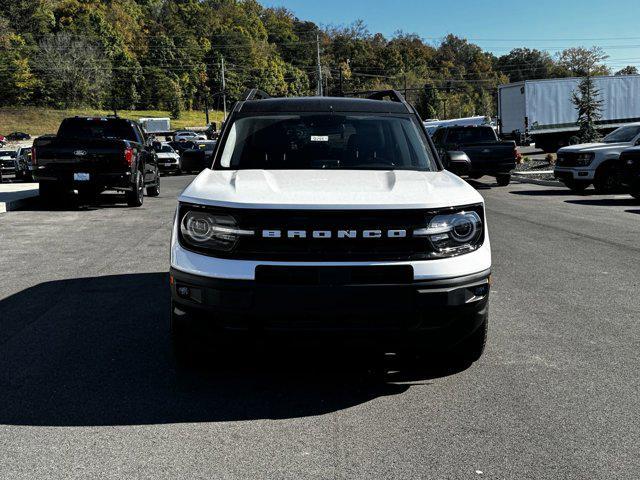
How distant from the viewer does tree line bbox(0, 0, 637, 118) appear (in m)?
129

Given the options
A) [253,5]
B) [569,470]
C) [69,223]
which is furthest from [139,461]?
[253,5]

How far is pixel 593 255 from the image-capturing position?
390 inches

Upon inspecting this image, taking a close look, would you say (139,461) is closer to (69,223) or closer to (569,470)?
(569,470)

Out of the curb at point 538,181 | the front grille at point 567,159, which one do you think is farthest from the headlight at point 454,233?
the curb at point 538,181

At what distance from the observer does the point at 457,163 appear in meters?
6.23

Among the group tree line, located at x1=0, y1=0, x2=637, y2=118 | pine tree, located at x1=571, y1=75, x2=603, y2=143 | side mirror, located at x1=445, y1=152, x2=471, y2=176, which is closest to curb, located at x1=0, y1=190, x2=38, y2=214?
side mirror, located at x1=445, y1=152, x2=471, y2=176

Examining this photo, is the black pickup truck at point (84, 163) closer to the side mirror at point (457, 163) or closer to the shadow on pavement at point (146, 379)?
the shadow on pavement at point (146, 379)

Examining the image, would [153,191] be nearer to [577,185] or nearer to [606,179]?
[577,185]

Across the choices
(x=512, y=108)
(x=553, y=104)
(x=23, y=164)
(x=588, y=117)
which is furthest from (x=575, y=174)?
(x=512, y=108)

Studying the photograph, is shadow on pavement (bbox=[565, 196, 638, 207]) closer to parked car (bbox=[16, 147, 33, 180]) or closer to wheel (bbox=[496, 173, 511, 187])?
wheel (bbox=[496, 173, 511, 187])

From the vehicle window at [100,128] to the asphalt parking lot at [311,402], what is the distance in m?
10.9

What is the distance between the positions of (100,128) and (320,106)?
44.0 feet

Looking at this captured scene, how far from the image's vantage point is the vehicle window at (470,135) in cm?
2509

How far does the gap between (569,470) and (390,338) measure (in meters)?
1.16
